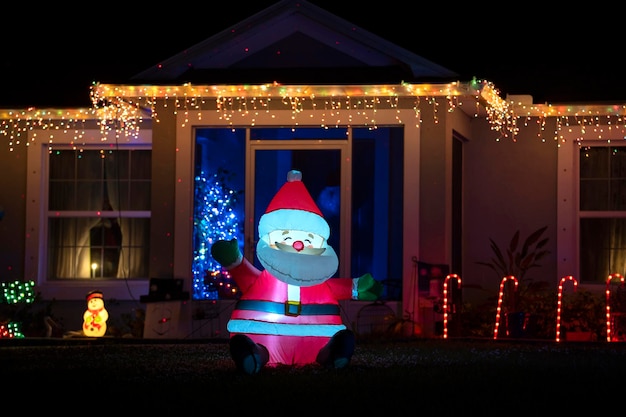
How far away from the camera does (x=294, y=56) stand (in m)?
13.6

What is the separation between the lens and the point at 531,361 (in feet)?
32.1

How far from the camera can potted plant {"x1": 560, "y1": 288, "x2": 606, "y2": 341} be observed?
13.3 m

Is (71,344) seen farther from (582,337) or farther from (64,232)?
(582,337)

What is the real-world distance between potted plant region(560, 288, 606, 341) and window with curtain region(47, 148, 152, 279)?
19.5ft

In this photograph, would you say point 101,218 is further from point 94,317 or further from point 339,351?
point 339,351

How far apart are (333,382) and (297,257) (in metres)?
1.35

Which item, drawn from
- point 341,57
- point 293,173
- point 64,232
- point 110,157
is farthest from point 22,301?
point 293,173

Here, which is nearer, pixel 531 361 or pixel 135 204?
pixel 531 361

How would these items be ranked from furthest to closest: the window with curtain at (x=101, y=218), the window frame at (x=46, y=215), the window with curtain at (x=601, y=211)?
the window with curtain at (x=101, y=218) < the window frame at (x=46, y=215) < the window with curtain at (x=601, y=211)

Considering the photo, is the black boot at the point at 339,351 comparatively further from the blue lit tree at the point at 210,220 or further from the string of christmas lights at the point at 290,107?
the blue lit tree at the point at 210,220

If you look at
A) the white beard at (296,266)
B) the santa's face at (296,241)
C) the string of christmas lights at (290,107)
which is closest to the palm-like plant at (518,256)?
the string of christmas lights at (290,107)

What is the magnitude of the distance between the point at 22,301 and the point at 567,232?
7542mm

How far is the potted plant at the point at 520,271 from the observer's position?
13.0m

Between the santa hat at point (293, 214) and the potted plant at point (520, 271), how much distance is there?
440 cm
